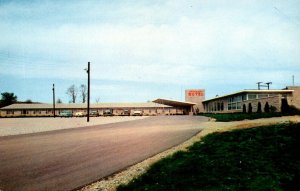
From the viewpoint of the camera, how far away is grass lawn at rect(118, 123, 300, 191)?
22.6ft

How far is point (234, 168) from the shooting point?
8.00 meters

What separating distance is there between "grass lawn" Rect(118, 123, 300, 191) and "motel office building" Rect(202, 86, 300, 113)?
77.7 feet

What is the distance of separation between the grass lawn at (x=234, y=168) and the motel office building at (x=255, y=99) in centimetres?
2369

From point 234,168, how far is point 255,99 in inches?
1443

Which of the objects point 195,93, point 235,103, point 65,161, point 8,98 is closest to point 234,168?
point 65,161

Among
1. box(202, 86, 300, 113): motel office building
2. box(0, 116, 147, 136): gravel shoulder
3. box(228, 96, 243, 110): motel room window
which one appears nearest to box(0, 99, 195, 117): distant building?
box(202, 86, 300, 113): motel office building

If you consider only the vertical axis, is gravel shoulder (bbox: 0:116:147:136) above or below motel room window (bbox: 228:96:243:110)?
below

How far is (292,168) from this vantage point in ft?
24.8

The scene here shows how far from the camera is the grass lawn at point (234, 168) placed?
22.6 feet

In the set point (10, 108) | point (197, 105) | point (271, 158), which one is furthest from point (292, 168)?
point (10, 108)

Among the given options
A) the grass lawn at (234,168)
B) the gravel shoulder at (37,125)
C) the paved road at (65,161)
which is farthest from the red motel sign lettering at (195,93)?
the grass lawn at (234,168)

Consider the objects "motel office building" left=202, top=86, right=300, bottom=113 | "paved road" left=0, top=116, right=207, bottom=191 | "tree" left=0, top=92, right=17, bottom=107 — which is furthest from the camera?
"tree" left=0, top=92, right=17, bottom=107

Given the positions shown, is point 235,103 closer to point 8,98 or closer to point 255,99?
point 255,99

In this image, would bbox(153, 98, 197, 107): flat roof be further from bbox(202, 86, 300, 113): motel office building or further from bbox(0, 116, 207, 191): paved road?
bbox(0, 116, 207, 191): paved road
